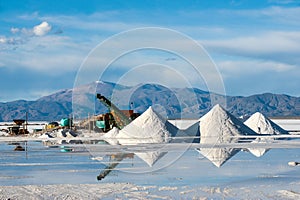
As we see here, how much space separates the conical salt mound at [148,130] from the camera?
88.7 feet

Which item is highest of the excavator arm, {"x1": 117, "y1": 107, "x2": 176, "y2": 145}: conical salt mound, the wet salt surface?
the excavator arm

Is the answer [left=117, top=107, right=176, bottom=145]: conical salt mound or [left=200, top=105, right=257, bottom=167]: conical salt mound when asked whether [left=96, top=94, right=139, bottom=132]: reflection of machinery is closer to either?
[left=200, top=105, right=257, bottom=167]: conical salt mound

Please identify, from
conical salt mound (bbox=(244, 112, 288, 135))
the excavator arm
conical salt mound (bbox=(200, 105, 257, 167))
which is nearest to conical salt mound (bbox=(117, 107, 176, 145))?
conical salt mound (bbox=(200, 105, 257, 167))

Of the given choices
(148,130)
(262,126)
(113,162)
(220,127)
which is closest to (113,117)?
(262,126)

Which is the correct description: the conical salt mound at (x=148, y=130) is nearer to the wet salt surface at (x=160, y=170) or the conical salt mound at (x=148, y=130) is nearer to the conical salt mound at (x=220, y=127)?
the conical salt mound at (x=220, y=127)

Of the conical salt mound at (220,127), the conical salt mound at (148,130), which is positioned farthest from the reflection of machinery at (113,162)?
the conical salt mound at (220,127)

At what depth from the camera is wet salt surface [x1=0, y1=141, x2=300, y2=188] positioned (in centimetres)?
1138

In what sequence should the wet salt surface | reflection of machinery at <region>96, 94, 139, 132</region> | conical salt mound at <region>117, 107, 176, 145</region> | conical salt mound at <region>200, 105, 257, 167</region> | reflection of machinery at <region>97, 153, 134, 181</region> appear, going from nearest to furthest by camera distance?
the wet salt surface, reflection of machinery at <region>97, 153, 134, 181</region>, conical salt mound at <region>117, 107, 176, 145</region>, conical salt mound at <region>200, 105, 257, 167</region>, reflection of machinery at <region>96, 94, 139, 132</region>

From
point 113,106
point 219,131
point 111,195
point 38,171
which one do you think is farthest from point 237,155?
point 113,106

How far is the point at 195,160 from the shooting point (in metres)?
16.0

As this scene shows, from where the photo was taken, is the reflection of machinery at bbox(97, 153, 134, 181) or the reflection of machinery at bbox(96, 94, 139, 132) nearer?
the reflection of machinery at bbox(97, 153, 134, 181)

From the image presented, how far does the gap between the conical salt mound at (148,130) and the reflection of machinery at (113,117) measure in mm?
7625

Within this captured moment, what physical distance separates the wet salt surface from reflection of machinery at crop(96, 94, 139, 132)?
63.7 feet

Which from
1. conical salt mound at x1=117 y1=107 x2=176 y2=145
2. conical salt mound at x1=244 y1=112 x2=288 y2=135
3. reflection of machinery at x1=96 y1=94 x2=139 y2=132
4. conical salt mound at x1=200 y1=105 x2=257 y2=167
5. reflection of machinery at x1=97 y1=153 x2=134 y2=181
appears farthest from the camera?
reflection of machinery at x1=96 y1=94 x2=139 y2=132
